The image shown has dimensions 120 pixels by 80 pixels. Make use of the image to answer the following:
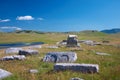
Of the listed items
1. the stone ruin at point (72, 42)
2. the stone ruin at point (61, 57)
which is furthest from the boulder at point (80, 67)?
the stone ruin at point (72, 42)

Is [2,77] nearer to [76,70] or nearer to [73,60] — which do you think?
[76,70]

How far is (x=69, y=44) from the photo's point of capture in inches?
1794

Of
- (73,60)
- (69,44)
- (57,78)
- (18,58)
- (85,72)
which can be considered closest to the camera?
(57,78)

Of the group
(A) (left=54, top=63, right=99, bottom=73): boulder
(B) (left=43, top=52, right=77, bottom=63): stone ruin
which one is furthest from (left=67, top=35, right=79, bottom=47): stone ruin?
(A) (left=54, top=63, right=99, bottom=73): boulder

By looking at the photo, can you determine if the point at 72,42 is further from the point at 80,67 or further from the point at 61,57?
the point at 80,67

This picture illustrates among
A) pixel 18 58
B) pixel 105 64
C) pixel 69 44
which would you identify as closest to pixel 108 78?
pixel 105 64

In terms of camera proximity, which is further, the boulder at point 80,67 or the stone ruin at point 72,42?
the stone ruin at point 72,42

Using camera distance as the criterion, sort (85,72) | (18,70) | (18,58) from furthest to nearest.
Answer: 1. (18,58)
2. (18,70)
3. (85,72)

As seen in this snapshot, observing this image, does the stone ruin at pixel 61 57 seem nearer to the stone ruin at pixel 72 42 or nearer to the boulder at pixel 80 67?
the boulder at pixel 80 67

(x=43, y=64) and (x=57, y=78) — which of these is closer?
(x=57, y=78)

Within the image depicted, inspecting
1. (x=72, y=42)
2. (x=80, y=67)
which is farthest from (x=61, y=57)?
(x=72, y=42)

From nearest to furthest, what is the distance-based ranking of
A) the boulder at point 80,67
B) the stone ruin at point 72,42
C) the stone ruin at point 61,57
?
the boulder at point 80,67, the stone ruin at point 61,57, the stone ruin at point 72,42

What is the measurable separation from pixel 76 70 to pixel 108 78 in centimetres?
263

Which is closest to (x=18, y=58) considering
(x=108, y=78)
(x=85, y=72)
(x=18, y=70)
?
(x=18, y=70)
